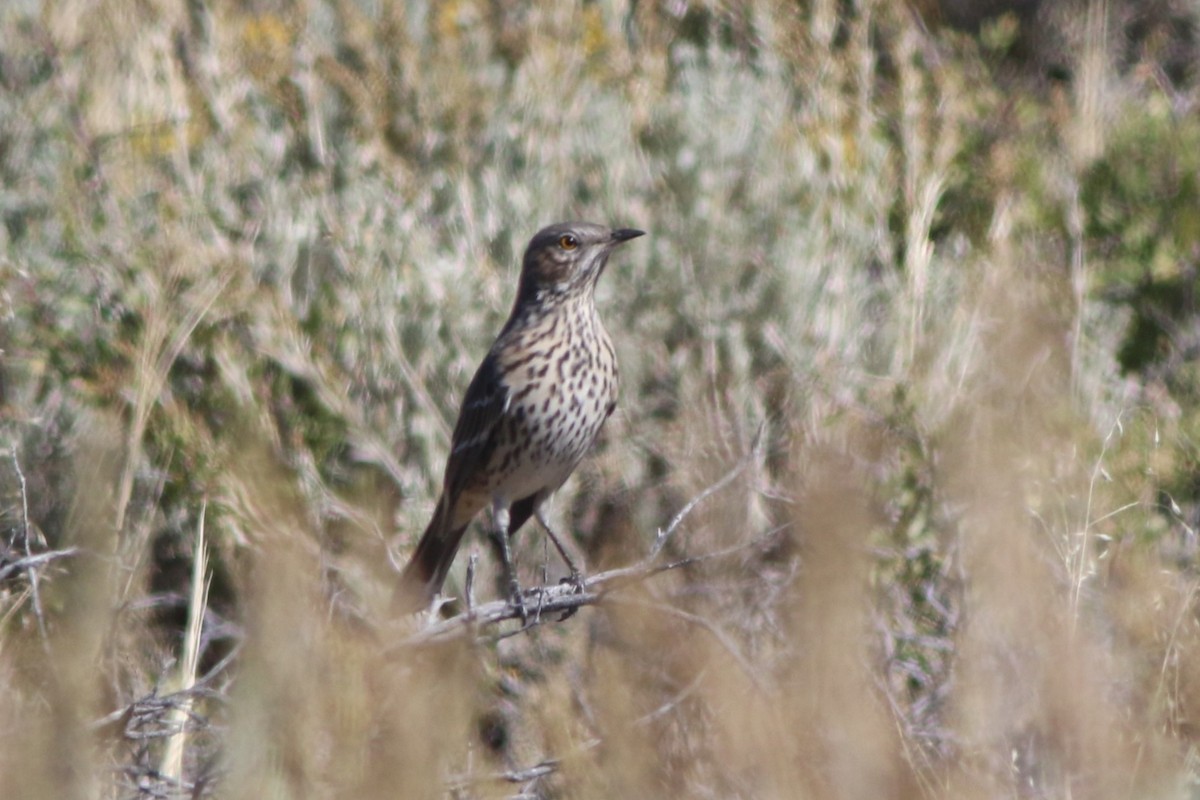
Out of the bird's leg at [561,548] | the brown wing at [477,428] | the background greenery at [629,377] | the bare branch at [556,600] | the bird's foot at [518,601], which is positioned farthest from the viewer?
the brown wing at [477,428]

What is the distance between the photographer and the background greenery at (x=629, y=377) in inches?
89.5

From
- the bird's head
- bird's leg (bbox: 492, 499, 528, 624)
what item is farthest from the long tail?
the bird's head

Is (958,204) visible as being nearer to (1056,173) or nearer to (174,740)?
(1056,173)

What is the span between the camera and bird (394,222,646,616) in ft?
17.6

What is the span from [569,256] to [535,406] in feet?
1.67

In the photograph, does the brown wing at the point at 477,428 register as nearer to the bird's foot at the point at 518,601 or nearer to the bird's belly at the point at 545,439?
the bird's belly at the point at 545,439

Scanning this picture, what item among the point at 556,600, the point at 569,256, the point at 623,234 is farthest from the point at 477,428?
the point at 556,600

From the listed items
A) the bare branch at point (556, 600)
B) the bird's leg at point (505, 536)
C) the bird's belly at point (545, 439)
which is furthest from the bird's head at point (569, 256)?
the bare branch at point (556, 600)

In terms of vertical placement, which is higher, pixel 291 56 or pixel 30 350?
pixel 291 56

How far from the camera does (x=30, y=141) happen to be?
255 inches

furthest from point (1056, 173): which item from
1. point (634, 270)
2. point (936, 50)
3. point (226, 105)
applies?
point (226, 105)

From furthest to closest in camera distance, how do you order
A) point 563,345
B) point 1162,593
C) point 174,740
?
point 563,345 → point 1162,593 → point 174,740

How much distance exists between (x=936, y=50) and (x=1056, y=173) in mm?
1149

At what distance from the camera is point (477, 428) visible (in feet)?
17.9
